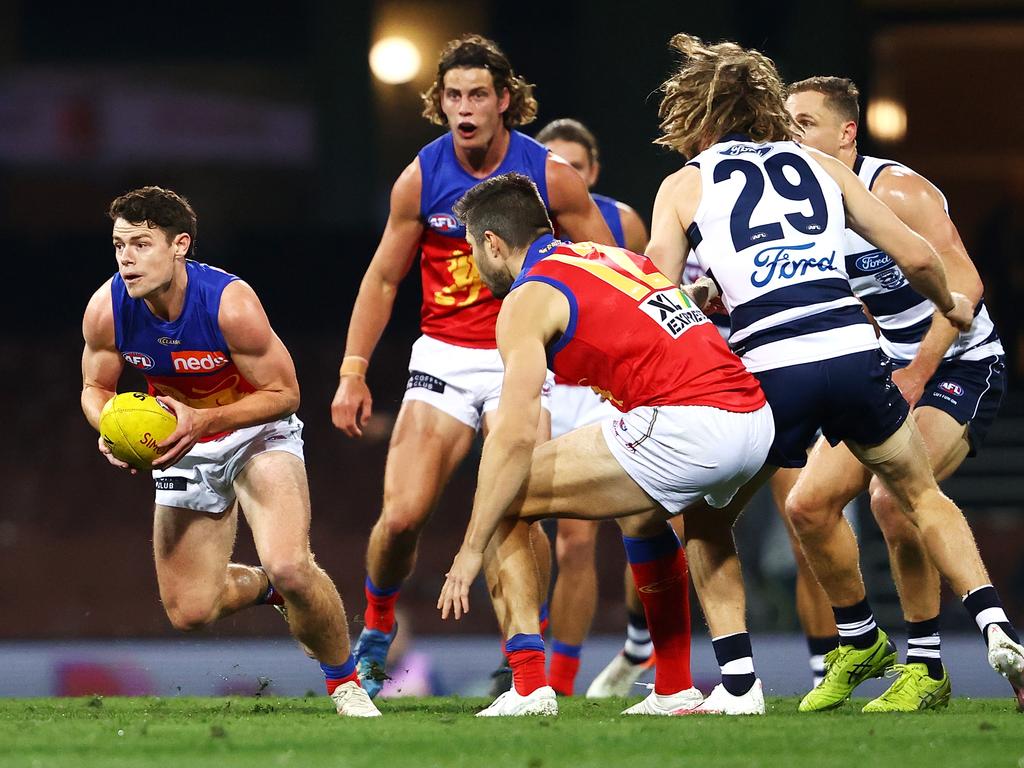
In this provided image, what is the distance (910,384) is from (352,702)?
2.09m

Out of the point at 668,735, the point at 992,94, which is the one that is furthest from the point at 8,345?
the point at 668,735

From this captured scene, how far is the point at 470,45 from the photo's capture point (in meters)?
6.04

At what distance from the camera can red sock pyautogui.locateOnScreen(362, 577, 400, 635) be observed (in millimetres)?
5938

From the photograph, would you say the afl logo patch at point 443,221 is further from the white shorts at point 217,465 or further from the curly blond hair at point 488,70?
the white shorts at point 217,465

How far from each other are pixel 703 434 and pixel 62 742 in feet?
6.30

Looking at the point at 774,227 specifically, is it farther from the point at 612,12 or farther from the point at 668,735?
the point at 612,12

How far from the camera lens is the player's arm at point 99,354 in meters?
5.11

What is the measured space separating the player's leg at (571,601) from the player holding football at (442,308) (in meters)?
0.54

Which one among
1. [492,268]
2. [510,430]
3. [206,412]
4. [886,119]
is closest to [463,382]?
[206,412]

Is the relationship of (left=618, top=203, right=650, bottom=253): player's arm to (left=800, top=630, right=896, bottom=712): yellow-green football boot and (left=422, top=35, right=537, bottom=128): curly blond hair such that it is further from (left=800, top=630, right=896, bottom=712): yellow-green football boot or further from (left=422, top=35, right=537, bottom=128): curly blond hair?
(left=800, top=630, right=896, bottom=712): yellow-green football boot

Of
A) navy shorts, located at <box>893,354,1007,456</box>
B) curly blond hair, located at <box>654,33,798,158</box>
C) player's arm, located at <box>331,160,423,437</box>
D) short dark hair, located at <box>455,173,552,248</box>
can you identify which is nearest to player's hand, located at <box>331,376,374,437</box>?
player's arm, located at <box>331,160,423,437</box>

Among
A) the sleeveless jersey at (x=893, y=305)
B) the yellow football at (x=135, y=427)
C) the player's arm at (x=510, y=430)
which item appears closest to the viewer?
the player's arm at (x=510, y=430)

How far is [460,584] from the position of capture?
4.13 meters

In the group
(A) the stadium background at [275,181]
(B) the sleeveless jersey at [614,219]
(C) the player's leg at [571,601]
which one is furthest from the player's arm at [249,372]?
(A) the stadium background at [275,181]
